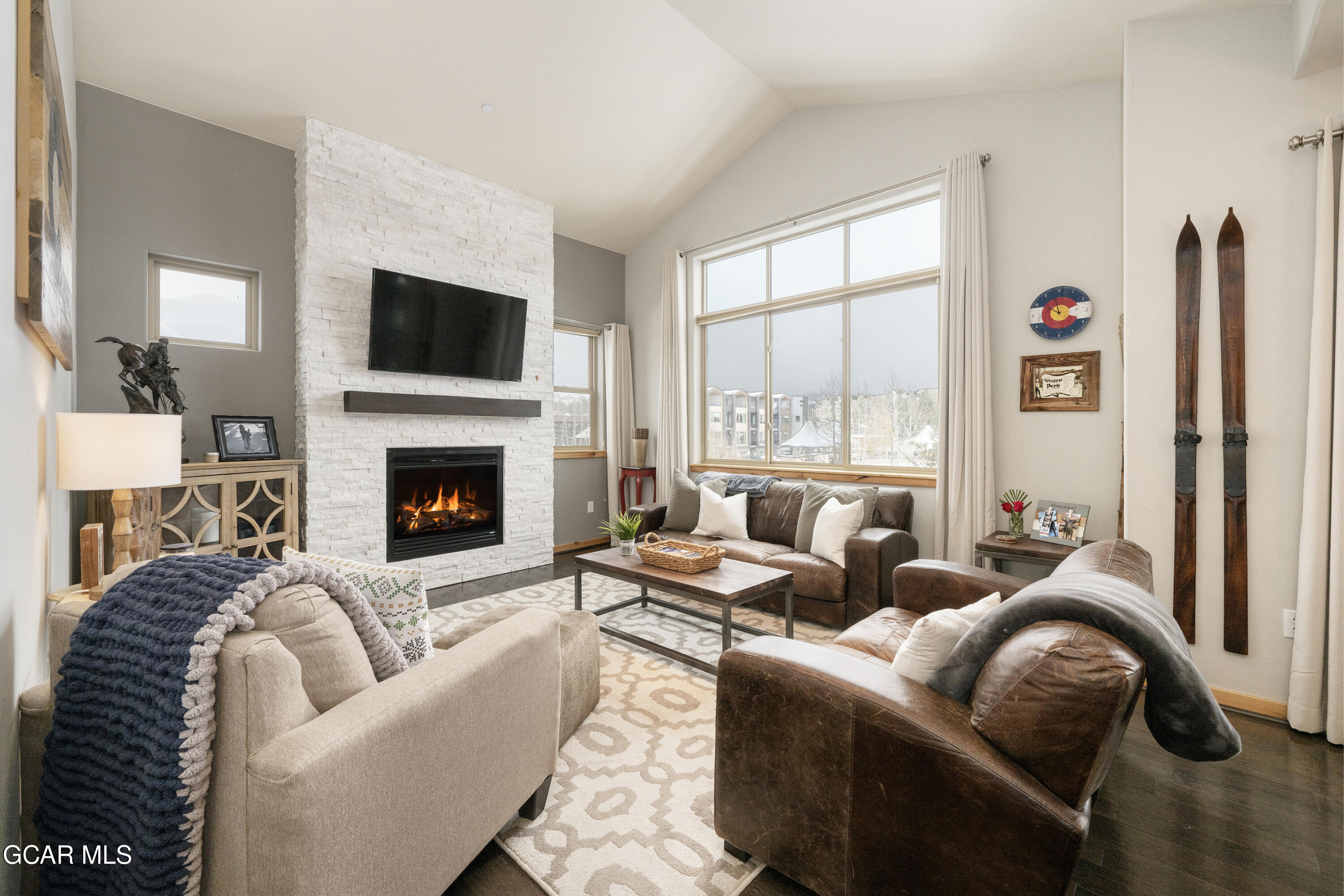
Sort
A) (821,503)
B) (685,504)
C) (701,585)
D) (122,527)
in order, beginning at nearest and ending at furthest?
(122,527), (701,585), (821,503), (685,504)

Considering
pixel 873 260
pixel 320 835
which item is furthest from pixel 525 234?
pixel 320 835

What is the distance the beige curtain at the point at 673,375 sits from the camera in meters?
5.36

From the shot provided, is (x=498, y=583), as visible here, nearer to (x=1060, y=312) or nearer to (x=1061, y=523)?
(x=1061, y=523)

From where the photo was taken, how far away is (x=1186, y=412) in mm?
2447

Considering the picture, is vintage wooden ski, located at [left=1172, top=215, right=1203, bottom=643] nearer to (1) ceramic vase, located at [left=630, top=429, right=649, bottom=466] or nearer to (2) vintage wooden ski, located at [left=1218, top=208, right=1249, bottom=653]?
(2) vintage wooden ski, located at [left=1218, top=208, right=1249, bottom=653]

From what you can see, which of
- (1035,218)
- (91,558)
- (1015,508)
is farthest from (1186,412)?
(91,558)

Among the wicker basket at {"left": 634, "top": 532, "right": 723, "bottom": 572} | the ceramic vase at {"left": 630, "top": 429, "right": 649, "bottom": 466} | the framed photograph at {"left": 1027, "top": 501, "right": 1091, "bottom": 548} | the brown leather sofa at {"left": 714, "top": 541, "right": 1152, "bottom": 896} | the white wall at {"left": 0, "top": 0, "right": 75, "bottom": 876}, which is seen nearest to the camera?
the brown leather sofa at {"left": 714, "top": 541, "right": 1152, "bottom": 896}

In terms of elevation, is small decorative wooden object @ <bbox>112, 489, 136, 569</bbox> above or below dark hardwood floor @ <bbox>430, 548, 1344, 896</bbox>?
above

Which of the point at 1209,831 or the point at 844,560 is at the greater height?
the point at 844,560

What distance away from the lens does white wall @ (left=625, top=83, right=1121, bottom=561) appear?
3.18m

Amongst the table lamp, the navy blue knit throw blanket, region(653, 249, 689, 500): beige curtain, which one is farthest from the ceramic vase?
the navy blue knit throw blanket

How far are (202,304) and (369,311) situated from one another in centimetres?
91

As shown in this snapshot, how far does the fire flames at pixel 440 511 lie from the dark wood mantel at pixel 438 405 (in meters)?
0.59

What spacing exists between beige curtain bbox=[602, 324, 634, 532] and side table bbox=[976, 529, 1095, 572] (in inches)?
137
